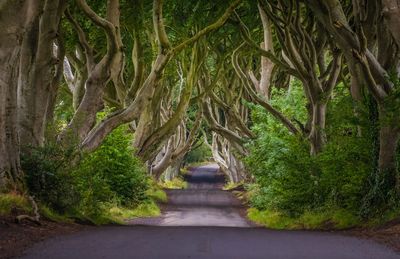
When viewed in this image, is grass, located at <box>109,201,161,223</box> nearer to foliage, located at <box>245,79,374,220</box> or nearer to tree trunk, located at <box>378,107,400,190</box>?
foliage, located at <box>245,79,374,220</box>

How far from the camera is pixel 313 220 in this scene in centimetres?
1549

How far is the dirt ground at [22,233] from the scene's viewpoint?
7.76 metres

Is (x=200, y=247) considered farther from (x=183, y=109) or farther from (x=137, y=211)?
(x=183, y=109)

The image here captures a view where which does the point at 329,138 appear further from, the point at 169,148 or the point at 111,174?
the point at 169,148

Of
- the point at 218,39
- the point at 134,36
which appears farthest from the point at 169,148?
the point at 134,36

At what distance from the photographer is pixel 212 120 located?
30625 mm

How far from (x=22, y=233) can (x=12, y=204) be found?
130cm

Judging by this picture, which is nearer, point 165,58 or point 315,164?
point 315,164

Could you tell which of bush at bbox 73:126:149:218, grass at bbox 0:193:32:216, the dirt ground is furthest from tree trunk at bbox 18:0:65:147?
the dirt ground

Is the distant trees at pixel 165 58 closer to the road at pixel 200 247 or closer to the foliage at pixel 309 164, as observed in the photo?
the foliage at pixel 309 164

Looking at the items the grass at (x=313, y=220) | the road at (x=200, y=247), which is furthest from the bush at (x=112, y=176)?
the grass at (x=313, y=220)

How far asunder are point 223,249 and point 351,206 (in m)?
6.51

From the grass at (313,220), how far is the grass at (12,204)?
24.8ft

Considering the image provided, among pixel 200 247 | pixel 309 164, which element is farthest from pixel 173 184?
pixel 200 247
